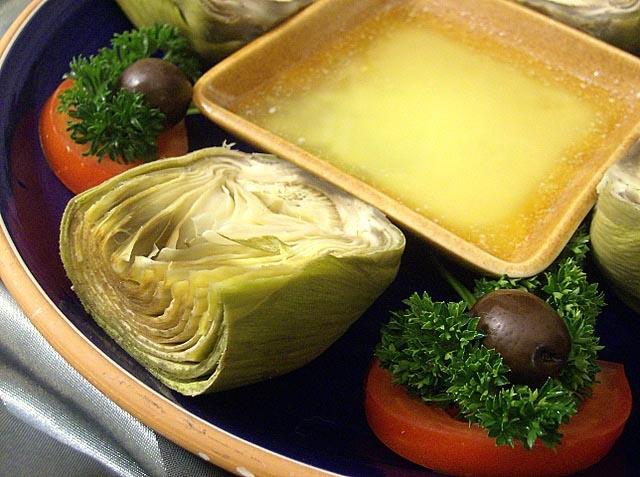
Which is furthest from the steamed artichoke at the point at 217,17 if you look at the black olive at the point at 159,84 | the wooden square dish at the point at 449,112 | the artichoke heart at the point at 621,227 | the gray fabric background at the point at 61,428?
the artichoke heart at the point at 621,227

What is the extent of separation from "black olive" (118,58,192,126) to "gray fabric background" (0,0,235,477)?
452 millimetres

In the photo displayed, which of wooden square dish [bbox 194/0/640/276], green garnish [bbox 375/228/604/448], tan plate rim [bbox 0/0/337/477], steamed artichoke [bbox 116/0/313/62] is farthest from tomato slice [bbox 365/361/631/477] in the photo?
steamed artichoke [bbox 116/0/313/62]

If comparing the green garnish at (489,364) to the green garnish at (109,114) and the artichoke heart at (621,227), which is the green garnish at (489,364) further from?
the green garnish at (109,114)

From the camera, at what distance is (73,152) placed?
4.82 feet

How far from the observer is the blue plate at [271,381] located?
1152 mm

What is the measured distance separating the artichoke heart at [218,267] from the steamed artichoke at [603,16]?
702 mm

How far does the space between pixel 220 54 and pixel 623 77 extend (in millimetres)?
815

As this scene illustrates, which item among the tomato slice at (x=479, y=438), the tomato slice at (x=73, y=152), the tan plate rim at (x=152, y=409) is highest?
the tomato slice at (x=73, y=152)

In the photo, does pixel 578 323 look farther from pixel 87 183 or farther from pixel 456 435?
pixel 87 183

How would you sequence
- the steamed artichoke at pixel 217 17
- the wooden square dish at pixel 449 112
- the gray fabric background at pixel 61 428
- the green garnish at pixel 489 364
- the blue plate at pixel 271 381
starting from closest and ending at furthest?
the green garnish at pixel 489 364
the blue plate at pixel 271 381
the gray fabric background at pixel 61 428
the wooden square dish at pixel 449 112
the steamed artichoke at pixel 217 17

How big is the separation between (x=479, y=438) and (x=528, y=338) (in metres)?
0.15

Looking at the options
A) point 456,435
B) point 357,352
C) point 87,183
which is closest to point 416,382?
point 456,435

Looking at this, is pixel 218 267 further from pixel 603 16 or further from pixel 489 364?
pixel 603 16

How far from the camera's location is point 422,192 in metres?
1.46
